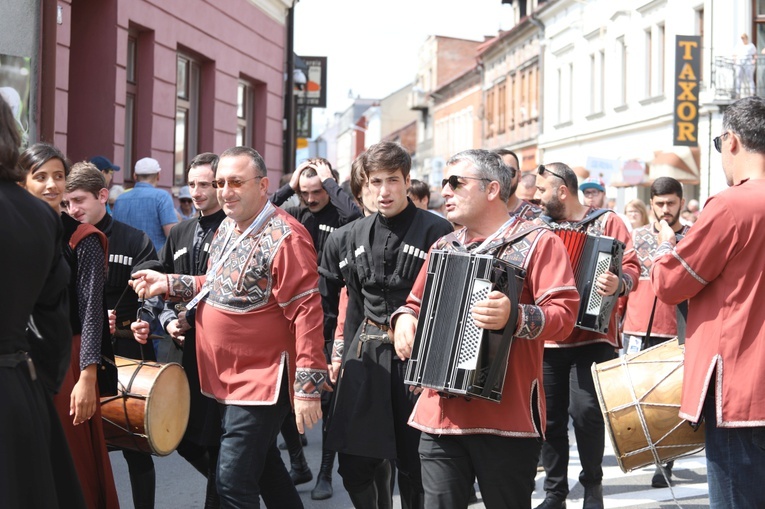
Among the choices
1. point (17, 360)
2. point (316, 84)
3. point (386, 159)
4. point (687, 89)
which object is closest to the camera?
point (17, 360)

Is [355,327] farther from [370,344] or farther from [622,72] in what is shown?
[622,72]

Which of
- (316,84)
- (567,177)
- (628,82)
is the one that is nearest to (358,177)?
(567,177)

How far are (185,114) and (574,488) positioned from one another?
33.5ft

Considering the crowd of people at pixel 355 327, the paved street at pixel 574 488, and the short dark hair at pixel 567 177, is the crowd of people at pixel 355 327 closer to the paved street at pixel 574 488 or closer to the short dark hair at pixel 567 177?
the short dark hair at pixel 567 177

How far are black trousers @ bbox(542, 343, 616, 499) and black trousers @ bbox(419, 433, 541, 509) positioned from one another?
227cm

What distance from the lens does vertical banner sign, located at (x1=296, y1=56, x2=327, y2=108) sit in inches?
1128

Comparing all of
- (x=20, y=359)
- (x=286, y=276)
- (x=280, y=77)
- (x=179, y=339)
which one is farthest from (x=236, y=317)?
(x=280, y=77)

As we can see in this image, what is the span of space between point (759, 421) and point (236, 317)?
2.35m

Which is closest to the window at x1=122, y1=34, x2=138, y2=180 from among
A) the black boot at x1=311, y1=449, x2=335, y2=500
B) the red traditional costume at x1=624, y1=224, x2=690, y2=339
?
the red traditional costume at x1=624, y1=224, x2=690, y2=339

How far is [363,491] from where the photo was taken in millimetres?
5777

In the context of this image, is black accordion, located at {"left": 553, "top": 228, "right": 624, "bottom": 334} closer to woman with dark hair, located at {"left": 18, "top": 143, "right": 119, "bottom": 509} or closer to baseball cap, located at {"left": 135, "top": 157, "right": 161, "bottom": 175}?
woman with dark hair, located at {"left": 18, "top": 143, "right": 119, "bottom": 509}

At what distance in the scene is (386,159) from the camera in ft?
19.3

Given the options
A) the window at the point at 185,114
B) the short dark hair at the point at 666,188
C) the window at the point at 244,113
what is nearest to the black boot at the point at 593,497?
the short dark hair at the point at 666,188

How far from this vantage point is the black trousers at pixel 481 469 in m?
4.59
